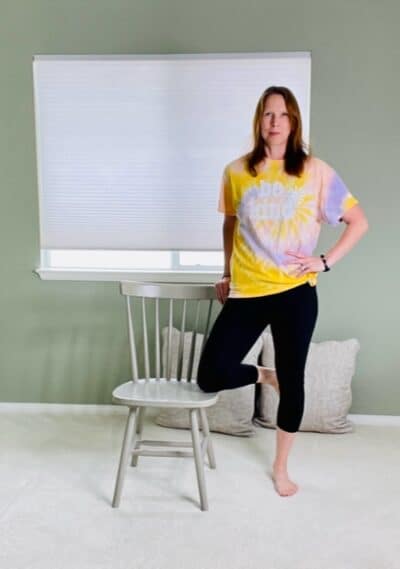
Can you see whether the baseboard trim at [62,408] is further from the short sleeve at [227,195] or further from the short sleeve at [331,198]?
the short sleeve at [331,198]

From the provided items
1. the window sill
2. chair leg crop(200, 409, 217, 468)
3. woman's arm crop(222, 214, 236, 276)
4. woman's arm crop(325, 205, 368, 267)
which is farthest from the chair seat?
the window sill

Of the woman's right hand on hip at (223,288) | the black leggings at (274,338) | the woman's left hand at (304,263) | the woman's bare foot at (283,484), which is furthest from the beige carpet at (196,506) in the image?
the woman's left hand at (304,263)

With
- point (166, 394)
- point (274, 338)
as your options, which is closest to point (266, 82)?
point (274, 338)

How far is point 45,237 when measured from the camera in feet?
9.71

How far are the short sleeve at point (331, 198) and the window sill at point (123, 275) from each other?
0.97m

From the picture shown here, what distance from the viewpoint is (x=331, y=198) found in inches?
80.3

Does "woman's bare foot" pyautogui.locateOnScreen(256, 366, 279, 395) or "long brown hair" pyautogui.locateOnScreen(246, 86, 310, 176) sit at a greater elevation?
"long brown hair" pyautogui.locateOnScreen(246, 86, 310, 176)

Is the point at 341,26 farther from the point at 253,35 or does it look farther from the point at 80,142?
the point at 80,142

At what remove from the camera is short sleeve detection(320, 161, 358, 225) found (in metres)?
2.04

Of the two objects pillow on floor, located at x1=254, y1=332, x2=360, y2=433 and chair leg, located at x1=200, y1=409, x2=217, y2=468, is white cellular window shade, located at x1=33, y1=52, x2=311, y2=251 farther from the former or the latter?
chair leg, located at x1=200, y1=409, x2=217, y2=468

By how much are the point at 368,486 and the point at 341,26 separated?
83.7 inches

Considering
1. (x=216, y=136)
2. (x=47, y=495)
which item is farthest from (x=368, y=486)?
(x=216, y=136)

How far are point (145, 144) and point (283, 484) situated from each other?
5.75 ft

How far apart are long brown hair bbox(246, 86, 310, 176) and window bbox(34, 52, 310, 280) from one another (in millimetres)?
702
